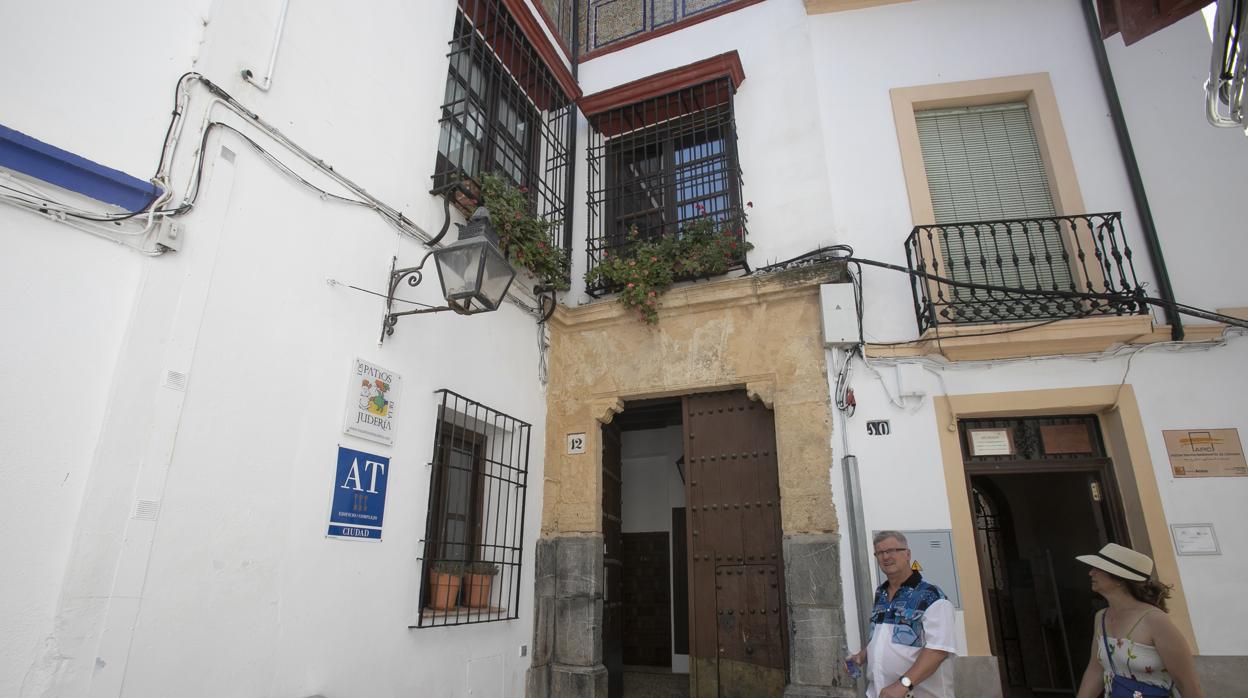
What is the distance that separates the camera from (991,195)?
17.7ft

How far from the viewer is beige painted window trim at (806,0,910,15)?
231 inches

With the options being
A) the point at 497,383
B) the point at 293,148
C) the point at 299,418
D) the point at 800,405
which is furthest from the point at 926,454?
the point at 293,148

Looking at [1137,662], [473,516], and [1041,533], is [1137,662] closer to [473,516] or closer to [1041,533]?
[473,516]

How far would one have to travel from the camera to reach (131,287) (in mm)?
2805

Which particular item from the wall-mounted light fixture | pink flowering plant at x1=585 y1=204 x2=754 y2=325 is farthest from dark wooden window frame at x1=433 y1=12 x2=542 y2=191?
pink flowering plant at x1=585 y1=204 x2=754 y2=325

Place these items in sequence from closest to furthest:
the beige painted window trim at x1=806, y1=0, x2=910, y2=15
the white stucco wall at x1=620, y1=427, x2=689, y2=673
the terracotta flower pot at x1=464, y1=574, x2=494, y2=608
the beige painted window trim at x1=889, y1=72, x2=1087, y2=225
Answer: the terracotta flower pot at x1=464, y1=574, x2=494, y2=608 → the beige painted window trim at x1=889, y1=72, x2=1087, y2=225 → the beige painted window trim at x1=806, y1=0, x2=910, y2=15 → the white stucco wall at x1=620, y1=427, x2=689, y2=673

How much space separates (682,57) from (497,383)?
369 cm

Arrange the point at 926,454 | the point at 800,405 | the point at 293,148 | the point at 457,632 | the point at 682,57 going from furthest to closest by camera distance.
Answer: the point at 682,57 < the point at 800,405 < the point at 926,454 < the point at 457,632 < the point at 293,148

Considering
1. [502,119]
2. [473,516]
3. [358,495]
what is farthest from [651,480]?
[358,495]

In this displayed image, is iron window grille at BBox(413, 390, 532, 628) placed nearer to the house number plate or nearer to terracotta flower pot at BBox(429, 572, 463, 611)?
terracotta flower pot at BBox(429, 572, 463, 611)

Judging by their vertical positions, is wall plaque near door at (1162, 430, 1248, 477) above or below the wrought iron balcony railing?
below

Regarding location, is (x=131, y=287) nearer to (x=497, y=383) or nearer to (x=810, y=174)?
(x=497, y=383)

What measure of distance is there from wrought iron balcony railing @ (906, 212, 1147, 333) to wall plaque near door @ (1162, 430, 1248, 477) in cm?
87

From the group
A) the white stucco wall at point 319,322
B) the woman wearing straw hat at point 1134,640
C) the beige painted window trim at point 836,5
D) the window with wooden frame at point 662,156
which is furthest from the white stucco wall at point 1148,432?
the beige painted window trim at point 836,5
